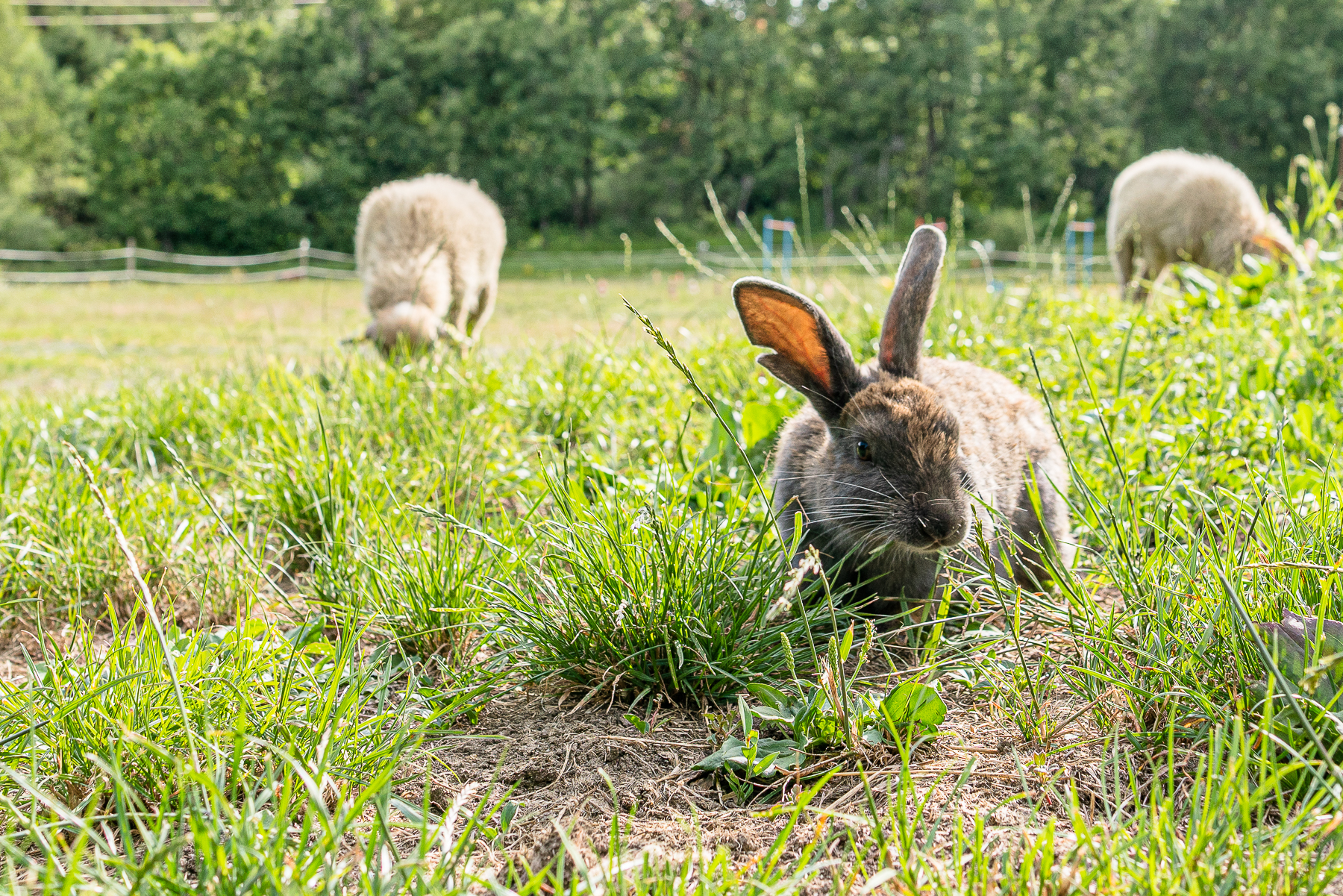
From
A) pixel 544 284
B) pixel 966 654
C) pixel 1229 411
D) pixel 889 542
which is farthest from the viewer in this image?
pixel 544 284

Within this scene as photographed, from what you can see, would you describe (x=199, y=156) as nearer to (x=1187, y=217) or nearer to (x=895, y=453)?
(x=1187, y=217)

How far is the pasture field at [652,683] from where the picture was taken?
1.60m

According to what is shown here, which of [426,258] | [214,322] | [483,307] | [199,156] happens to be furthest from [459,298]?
[199,156]

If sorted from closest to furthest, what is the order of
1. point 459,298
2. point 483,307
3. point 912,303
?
point 912,303
point 459,298
point 483,307

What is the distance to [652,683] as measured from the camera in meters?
2.44

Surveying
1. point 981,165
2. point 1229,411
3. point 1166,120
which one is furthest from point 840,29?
point 1229,411

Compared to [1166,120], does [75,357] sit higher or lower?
lower

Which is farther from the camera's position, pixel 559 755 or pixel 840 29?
pixel 840 29

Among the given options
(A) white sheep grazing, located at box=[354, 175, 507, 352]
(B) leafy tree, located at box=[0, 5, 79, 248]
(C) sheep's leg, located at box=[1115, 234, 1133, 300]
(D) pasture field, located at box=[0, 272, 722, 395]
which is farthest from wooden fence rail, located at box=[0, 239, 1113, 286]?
(A) white sheep grazing, located at box=[354, 175, 507, 352]

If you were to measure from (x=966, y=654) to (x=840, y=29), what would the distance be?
46.1 meters

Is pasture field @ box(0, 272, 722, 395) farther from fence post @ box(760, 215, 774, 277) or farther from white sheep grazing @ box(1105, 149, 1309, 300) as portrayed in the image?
white sheep grazing @ box(1105, 149, 1309, 300)

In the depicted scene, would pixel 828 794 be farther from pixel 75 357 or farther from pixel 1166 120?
pixel 1166 120

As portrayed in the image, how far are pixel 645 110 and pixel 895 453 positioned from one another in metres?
46.0

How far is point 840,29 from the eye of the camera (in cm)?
4375
